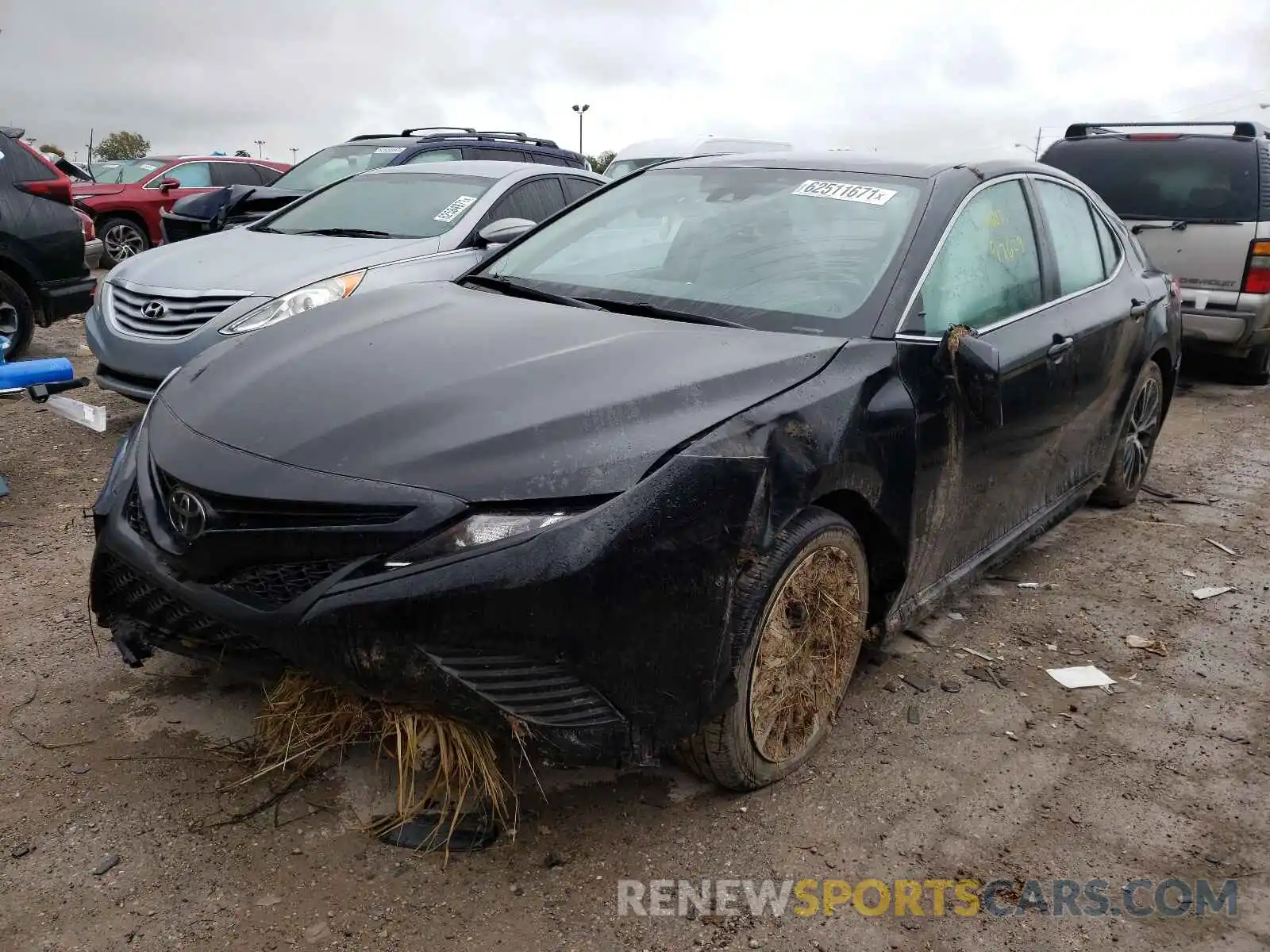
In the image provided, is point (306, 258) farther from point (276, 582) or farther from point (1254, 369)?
point (1254, 369)

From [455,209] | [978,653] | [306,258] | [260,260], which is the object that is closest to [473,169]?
[455,209]

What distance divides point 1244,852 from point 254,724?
2.62m

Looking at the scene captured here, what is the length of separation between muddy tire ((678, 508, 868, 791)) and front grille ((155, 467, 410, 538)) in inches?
32.8

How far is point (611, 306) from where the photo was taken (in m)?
3.19

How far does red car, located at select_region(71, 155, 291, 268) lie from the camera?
1365cm

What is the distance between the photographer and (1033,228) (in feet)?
12.8

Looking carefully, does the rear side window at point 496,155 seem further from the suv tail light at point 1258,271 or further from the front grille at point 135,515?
the front grille at point 135,515

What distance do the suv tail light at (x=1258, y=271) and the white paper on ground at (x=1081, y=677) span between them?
5266 millimetres

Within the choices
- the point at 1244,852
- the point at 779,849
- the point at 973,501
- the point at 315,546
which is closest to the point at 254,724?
the point at 315,546

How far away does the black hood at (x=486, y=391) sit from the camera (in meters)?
2.26

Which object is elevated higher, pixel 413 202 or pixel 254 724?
pixel 413 202

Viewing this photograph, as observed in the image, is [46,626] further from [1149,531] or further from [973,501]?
[1149,531]

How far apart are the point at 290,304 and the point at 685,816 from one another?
3.65 meters

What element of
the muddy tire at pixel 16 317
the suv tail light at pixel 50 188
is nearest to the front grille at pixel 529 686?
the muddy tire at pixel 16 317
